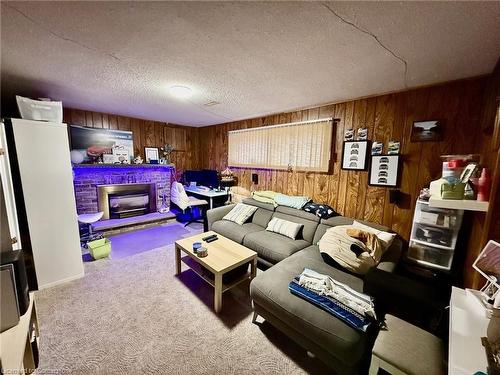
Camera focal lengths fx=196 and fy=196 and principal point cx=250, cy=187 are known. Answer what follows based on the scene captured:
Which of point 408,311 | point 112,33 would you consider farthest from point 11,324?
point 408,311

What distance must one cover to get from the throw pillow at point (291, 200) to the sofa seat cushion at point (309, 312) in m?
1.03

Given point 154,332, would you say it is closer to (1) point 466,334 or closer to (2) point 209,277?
(2) point 209,277

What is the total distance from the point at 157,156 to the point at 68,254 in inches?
102

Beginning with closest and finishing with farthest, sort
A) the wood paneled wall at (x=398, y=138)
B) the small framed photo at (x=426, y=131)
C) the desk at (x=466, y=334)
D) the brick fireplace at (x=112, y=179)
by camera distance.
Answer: the desk at (x=466, y=334) → the wood paneled wall at (x=398, y=138) → the small framed photo at (x=426, y=131) → the brick fireplace at (x=112, y=179)

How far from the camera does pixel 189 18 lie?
1.11m

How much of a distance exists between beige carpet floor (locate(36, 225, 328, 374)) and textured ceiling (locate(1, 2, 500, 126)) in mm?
2191

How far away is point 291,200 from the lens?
305 cm

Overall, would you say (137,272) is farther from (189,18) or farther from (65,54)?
(189,18)

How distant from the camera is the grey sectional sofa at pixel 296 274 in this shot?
1.23 m

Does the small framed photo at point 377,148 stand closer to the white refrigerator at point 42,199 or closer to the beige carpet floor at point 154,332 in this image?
the beige carpet floor at point 154,332

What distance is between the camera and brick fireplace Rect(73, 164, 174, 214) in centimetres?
357

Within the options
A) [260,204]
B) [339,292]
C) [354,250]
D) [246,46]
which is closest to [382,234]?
[354,250]

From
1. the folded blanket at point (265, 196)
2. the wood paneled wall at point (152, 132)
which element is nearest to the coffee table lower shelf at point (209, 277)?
the folded blanket at point (265, 196)

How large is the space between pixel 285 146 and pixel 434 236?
7.13 feet
